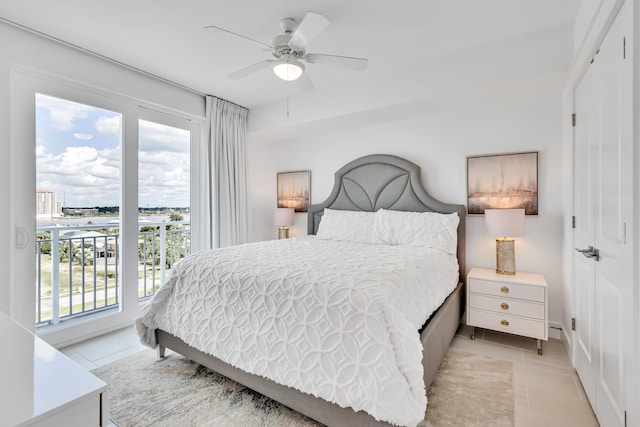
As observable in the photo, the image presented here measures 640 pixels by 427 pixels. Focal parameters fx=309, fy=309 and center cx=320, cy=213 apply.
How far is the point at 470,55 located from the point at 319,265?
2.28 metres

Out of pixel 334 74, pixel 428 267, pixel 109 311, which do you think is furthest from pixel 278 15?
pixel 109 311

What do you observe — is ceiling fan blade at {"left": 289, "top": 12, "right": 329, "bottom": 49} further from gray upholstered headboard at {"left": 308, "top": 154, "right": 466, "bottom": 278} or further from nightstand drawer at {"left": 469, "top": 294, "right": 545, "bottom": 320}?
nightstand drawer at {"left": 469, "top": 294, "right": 545, "bottom": 320}

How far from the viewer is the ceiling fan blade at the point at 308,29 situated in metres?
1.91

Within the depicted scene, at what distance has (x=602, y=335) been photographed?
1.62 m

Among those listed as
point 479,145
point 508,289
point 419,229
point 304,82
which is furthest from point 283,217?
point 508,289

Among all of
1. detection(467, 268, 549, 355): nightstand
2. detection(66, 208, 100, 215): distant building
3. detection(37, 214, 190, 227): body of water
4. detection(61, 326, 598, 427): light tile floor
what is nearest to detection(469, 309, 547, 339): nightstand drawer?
detection(467, 268, 549, 355): nightstand

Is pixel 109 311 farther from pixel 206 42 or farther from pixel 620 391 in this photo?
pixel 620 391

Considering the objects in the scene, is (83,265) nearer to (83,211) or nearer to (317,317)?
(83,211)

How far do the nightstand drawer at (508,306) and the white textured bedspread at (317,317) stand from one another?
47 cm

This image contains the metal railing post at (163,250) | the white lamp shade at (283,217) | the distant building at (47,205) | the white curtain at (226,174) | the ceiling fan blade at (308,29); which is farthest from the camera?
the white lamp shade at (283,217)

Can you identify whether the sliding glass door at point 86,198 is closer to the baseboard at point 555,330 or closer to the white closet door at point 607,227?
the white closet door at point 607,227

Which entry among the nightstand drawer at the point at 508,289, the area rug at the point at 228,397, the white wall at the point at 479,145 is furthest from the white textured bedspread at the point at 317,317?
the white wall at the point at 479,145

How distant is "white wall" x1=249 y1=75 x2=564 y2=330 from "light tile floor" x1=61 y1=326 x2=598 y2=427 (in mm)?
576

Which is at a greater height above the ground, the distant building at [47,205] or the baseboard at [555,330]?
the distant building at [47,205]
